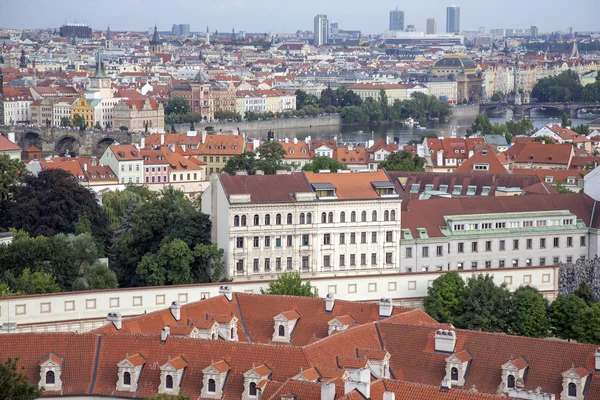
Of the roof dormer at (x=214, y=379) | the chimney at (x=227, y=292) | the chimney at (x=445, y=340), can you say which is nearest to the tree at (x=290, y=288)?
the chimney at (x=227, y=292)

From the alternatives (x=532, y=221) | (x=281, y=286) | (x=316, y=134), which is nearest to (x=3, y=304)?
(x=281, y=286)

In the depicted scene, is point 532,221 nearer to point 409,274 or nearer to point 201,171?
point 409,274

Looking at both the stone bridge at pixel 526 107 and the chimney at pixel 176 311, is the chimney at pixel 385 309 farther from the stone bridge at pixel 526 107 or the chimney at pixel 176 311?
the stone bridge at pixel 526 107

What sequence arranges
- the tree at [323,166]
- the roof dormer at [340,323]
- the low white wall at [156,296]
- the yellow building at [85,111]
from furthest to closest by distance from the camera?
the yellow building at [85,111] < the tree at [323,166] < the low white wall at [156,296] < the roof dormer at [340,323]

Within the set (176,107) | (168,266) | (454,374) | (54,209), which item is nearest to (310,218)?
(168,266)

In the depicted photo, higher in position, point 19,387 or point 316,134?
point 19,387

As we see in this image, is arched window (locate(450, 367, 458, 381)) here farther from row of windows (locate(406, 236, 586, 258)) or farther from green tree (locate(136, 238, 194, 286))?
row of windows (locate(406, 236, 586, 258))
